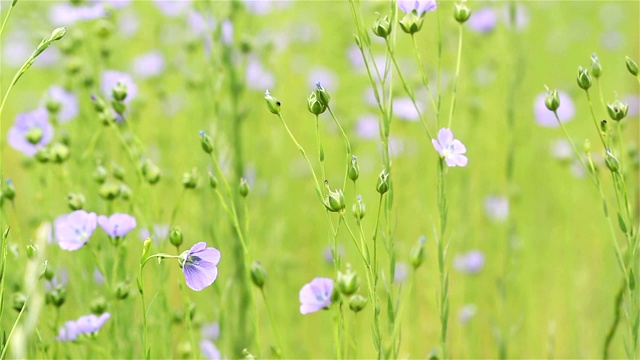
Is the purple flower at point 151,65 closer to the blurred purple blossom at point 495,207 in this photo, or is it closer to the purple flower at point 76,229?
the blurred purple blossom at point 495,207

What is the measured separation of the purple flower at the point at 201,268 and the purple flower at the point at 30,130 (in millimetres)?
719

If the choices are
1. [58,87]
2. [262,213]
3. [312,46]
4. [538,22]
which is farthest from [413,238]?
[538,22]

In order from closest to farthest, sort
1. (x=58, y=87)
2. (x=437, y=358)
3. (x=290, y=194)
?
(x=437, y=358) → (x=58, y=87) → (x=290, y=194)

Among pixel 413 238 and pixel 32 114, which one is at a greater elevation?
pixel 32 114

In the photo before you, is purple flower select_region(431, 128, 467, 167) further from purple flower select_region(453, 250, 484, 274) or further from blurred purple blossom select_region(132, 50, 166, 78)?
blurred purple blossom select_region(132, 50, 166, 78)

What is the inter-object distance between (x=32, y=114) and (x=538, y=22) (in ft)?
11.1

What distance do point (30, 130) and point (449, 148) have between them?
95 cm

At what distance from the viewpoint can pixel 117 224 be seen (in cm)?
140

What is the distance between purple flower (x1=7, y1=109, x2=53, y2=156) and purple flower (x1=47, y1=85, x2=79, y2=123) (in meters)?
0.23

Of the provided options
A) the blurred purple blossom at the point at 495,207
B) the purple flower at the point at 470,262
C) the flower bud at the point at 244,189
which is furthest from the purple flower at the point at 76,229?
the blurred purple blossom at the point at 495,207

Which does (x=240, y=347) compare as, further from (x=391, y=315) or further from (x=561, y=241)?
(x=561, y=241)

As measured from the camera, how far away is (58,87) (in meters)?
2.25

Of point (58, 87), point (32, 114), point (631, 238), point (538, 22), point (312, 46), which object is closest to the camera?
point (631, 238)

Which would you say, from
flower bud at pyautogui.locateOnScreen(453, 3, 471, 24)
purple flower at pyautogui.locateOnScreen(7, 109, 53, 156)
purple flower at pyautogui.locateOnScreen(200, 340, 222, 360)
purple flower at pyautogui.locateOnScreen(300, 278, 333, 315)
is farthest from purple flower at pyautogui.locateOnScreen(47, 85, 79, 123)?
flower bud at pyautogui.locateOnScreen(453, 3, 471, 24)
